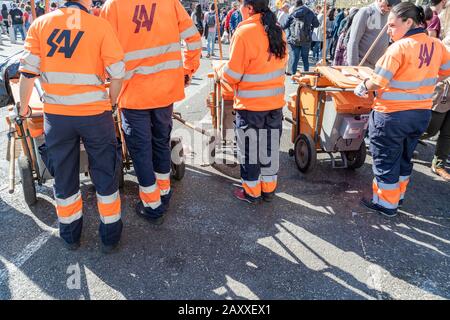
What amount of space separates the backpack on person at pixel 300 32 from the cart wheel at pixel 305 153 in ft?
17.1

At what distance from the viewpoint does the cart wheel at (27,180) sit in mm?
3400

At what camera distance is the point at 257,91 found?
337 cm

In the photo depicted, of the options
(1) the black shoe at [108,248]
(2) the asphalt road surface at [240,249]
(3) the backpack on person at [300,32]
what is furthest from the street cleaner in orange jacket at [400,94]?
(3) the backpack on person at [300,32]

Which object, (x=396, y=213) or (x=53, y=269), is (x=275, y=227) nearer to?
(x=396, y=213)

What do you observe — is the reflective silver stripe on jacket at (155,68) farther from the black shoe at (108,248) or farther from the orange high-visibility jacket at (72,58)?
the black shoe at (108,248)

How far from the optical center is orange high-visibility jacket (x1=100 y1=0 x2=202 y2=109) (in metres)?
2.81

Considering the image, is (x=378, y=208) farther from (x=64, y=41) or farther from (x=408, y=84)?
(x=64, y=41)

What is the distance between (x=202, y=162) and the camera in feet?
15.3

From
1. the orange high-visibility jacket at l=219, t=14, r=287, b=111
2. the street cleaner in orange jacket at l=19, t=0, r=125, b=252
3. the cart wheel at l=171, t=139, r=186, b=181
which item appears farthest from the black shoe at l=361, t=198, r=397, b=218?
the street cleaner in orange jacket at l=19, t=0, r=125, b=252

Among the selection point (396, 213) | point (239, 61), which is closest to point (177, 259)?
point (239, 61)

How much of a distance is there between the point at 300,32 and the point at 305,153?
5.48 m

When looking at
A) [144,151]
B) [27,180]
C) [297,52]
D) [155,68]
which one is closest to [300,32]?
[297,52]
